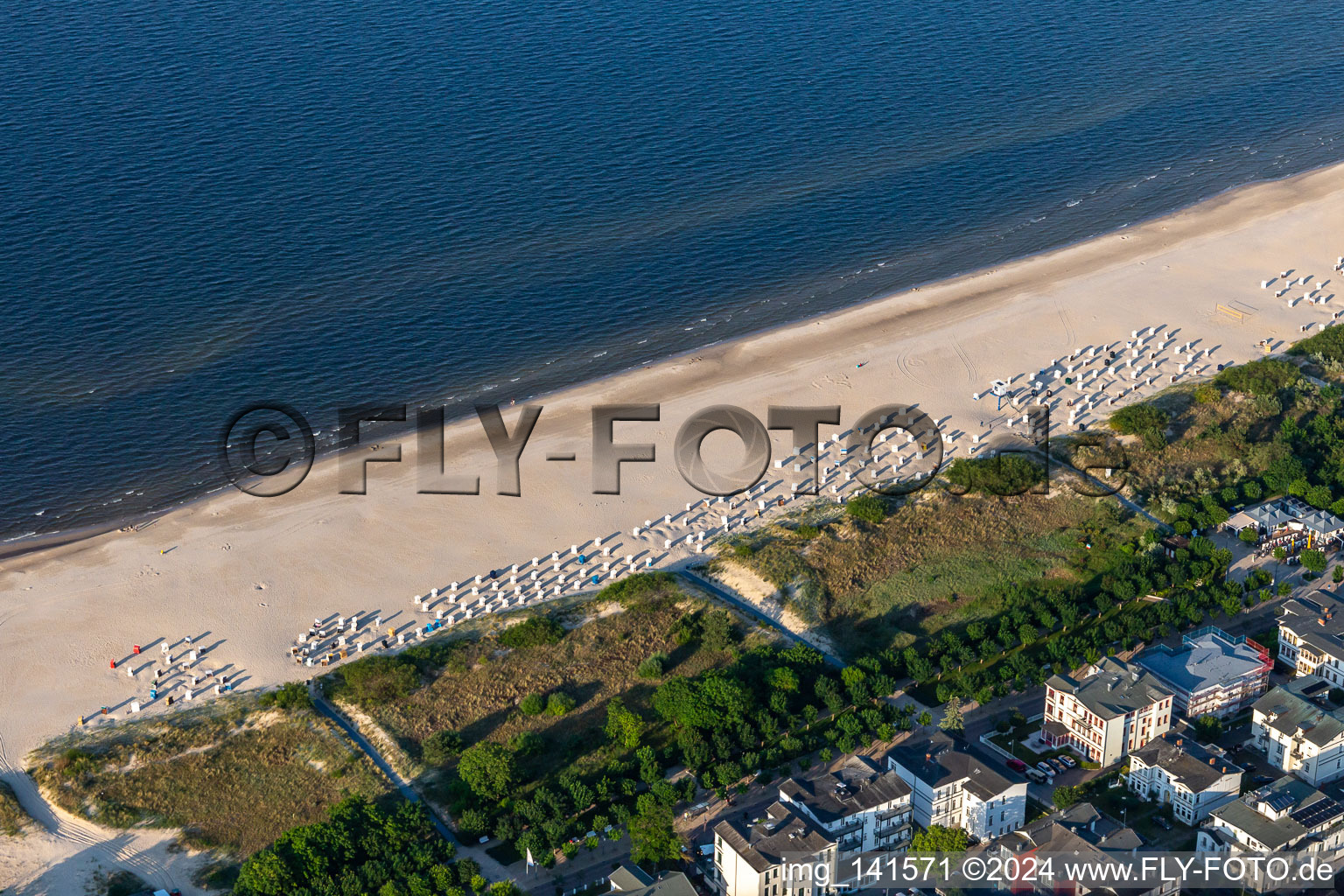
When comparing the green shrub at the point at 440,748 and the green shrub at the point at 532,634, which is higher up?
the green shrub at the point at 532,634

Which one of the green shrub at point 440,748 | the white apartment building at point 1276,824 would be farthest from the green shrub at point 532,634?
the white apartment building at point 1276,824

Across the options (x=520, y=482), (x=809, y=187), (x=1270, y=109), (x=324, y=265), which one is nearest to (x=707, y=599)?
(x=520, y=482)

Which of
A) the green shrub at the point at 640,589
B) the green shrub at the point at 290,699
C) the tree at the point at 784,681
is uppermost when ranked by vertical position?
the green shrub at the point at 640,589

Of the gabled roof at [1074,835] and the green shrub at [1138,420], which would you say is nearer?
the gabled roof at [1074,835]

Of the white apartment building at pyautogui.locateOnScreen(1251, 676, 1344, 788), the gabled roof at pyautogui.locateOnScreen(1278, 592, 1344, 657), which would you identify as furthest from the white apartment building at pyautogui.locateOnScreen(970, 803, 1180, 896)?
the gabled roof at pyautogui.locateOnScreen(1278, 592, 1344, 657)

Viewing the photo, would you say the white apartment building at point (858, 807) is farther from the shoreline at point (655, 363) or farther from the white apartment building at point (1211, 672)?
the shoreline at point (655, 363)

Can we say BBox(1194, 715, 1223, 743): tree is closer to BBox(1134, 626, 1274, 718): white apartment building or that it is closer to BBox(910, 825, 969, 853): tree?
BBox(1134, 626, 1274, 718): white apartment building
